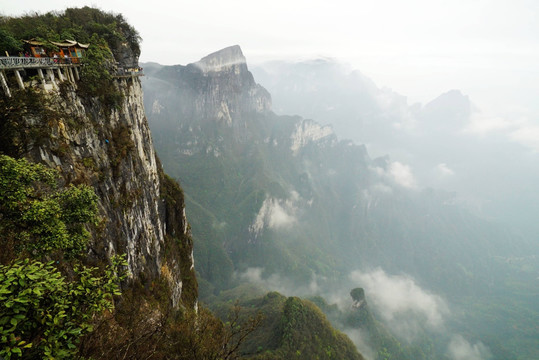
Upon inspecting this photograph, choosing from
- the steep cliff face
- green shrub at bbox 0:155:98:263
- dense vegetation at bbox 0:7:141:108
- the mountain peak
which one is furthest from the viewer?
the mountain peak

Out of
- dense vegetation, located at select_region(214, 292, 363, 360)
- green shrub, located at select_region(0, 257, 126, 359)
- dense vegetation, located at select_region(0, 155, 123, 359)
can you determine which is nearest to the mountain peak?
dense vegetation, located at select_region(214, 292, 363, 360)

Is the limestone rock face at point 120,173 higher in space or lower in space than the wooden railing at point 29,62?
lower

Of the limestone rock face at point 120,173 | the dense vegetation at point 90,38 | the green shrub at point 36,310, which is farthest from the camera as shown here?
the dense vegetation at point 90,38

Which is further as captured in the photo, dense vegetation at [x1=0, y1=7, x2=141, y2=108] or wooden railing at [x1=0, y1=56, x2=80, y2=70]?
dense vegetation at [x1=0, y1=7, x2=141, y2=108]

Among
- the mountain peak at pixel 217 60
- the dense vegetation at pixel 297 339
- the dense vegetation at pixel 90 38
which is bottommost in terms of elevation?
the dense vegetation at pixel 297 339

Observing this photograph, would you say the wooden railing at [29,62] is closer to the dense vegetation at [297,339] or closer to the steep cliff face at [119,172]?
the steep cliff face at [119,172]

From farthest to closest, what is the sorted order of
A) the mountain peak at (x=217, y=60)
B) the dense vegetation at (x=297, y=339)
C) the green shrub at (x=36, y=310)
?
the mountain peak at (x=217, y=60), the dense vegetation at (x=297, y=339), the green shrub at (x=36, y=310)

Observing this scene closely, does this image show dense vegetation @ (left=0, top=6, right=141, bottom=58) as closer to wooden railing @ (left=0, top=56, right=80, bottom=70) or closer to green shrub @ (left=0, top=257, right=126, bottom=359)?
wooden railing @ (left=0, top=56, right=80, bottom=70)

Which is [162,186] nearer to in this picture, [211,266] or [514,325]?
[211,266]

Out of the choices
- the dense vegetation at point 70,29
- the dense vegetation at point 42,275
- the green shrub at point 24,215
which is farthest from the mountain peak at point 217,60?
the green shrub at point 24,215
